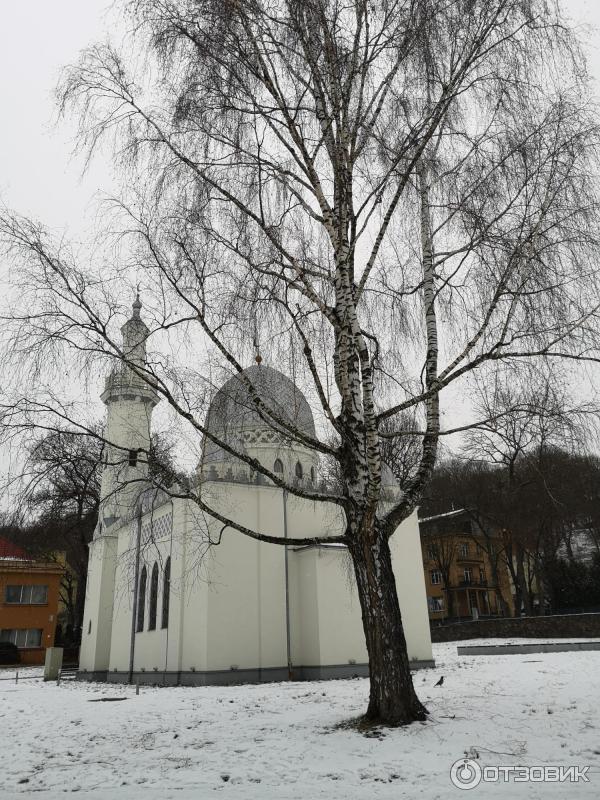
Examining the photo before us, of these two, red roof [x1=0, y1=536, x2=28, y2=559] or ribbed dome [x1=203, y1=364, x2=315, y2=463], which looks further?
red roof [x1=0, y1=536, x2=28, y2=559]

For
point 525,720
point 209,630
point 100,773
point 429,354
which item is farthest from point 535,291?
→ point 209,630

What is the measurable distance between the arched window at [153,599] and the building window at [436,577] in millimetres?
39474

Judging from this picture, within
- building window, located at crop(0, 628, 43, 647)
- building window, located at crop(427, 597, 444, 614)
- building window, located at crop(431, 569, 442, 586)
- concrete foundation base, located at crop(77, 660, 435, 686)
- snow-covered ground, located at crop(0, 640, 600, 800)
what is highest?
building window, located at crop(431, 569, 442, 586)

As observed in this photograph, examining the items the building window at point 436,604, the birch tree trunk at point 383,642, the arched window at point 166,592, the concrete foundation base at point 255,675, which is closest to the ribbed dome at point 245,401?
the birch tree trunk at point 383,642

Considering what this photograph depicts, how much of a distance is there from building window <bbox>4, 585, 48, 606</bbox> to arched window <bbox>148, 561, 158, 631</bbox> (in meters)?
21.8

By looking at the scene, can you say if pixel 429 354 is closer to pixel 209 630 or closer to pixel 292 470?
pixel 209 630

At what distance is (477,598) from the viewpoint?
56031 mm

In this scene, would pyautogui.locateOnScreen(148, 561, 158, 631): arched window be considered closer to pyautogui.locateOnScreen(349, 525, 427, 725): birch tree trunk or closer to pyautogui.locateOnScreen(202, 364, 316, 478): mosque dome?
pyautogui.locateOnScreen(202, 364, 316, 478): mosque dome

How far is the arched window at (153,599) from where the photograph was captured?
2200cm

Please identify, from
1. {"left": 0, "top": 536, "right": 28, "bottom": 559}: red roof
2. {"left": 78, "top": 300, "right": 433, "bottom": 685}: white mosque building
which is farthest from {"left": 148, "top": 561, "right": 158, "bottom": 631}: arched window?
{"left": 0, "top": 536, "right": 28, "bottom": 559}: red roof

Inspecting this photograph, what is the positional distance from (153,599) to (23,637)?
2231 cm

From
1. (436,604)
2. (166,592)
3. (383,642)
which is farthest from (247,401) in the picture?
(436,604)

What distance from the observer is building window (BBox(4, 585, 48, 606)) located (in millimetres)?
39500

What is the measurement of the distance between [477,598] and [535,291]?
174 ft
